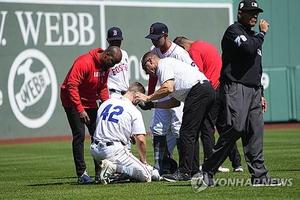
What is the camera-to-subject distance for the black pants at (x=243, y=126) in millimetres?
11852

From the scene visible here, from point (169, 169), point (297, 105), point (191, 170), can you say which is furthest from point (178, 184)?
point (297, 105)

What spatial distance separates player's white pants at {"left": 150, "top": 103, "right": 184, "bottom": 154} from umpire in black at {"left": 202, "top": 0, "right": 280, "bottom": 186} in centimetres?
251

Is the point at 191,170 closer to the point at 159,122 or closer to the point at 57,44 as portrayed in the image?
the point at 159,122

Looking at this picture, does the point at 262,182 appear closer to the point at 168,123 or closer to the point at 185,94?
the point at 185,94

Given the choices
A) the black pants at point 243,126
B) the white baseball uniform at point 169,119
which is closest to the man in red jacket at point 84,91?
the white baseball uniform at point 169,119

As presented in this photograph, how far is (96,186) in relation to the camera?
43.7 ft

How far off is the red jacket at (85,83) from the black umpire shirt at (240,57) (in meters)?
2.79

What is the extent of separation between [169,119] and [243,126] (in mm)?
2949

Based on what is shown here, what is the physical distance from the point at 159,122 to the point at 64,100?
1438 millimetres

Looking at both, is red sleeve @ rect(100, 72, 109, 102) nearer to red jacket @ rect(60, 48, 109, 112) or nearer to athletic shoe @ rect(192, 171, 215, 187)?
red jacket @ rect(60, 48, 109, 112)

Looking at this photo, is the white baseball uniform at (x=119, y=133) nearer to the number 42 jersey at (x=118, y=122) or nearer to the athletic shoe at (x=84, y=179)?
the number 42 jersey at (x=118, y=122)

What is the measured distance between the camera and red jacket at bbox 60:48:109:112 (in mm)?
14086

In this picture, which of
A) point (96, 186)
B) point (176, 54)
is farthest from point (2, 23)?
point (96, 186)

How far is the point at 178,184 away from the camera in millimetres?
12867
